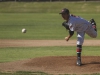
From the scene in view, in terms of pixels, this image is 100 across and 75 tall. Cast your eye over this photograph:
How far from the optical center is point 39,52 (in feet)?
51.2

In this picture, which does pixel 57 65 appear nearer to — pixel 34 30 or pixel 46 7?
pixel 34 30

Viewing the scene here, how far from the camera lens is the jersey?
10547 mm

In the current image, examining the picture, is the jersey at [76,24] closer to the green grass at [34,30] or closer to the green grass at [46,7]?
the green grass at [34,30]

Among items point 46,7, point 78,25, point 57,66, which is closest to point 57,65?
point 57,66

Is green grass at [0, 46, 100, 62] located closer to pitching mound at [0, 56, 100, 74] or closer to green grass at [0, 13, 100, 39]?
pitching mound at [0, 56, 100, 74]

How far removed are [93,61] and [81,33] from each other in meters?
1.17

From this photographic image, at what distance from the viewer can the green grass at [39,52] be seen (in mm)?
14367

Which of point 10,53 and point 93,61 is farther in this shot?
point 10,53

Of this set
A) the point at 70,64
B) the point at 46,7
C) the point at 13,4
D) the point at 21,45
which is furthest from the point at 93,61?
the point at 13,4

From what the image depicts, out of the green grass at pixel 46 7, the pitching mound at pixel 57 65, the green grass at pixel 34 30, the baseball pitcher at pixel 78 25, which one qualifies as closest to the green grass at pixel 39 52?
the pitching mound at pixel 57 65

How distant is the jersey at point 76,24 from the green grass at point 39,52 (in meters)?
3.78

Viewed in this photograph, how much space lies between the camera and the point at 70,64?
36.2ft

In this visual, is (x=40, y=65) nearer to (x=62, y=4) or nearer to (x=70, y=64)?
(x=70, y=64)

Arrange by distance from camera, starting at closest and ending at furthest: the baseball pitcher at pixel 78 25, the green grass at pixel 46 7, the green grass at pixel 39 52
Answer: the baseball pitcher at pixel 78 25
the green grass at pixel 39 52
the green grass at pixel 46 7
